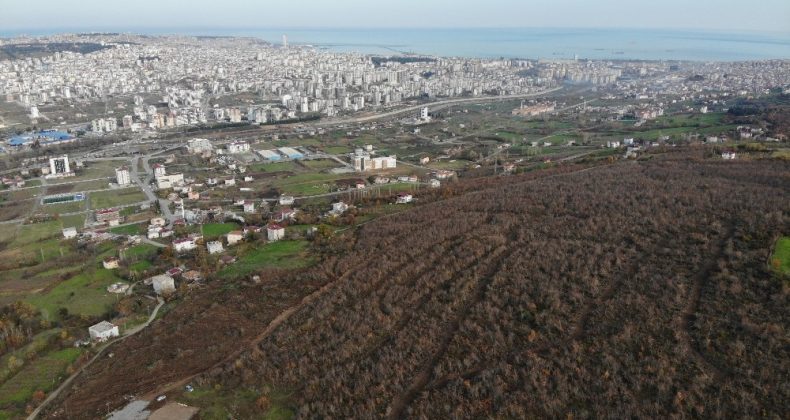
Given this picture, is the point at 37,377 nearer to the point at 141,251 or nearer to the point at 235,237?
the point at 141,251

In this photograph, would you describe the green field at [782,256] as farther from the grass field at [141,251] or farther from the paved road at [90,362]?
the grass field at [141,251]

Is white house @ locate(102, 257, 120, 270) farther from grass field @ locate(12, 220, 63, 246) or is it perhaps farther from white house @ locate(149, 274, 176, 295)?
grass field @ locate(12, 220, 63, 246)

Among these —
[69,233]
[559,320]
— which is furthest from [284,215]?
[559,320]

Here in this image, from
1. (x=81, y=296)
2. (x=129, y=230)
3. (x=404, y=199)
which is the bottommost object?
(x=129, y=230)

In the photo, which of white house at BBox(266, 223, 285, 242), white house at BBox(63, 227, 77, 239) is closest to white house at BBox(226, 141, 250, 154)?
white house at BBox(63, 227, 77, 239)

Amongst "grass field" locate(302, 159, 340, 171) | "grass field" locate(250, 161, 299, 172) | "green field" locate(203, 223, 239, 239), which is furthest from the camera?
"grass field" locate(302, 159, 340, 171)

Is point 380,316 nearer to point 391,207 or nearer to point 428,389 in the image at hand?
point 428,389

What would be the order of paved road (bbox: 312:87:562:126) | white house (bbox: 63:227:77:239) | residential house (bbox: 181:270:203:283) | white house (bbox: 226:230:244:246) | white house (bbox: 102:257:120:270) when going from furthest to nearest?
paved road (bbox: 312:87:562:126), white house (bbox: 63:227:77:239), white house (bbox: 226:230:244:246), white house (bbox: 102:257:120:270), residential house (bbox: 181:270:203:283)
